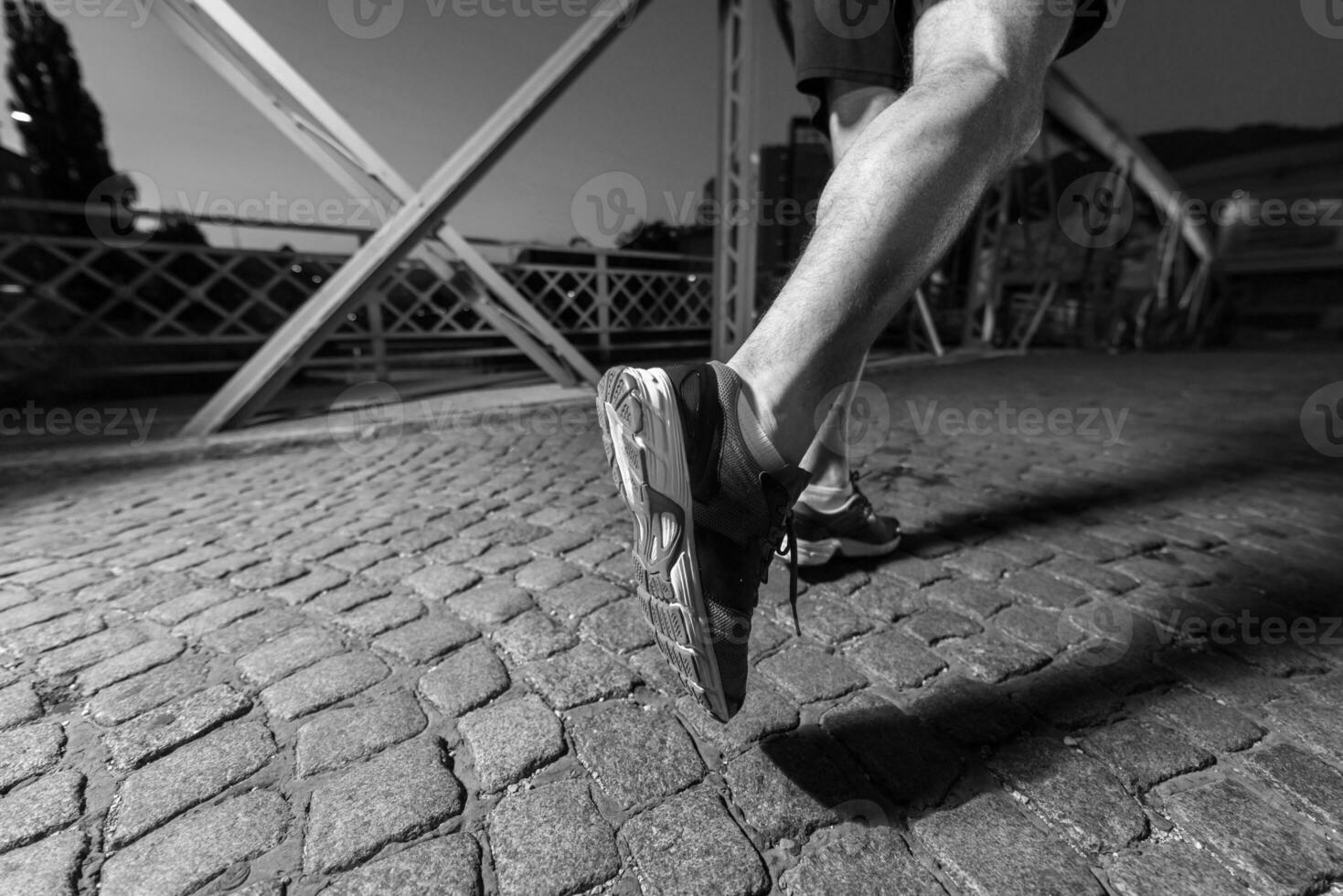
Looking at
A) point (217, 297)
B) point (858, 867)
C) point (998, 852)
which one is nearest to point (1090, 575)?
point (998, 852)

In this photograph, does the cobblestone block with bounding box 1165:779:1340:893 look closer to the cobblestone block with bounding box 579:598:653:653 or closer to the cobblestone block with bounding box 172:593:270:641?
the cobblestone block with bounding box 579:598:653:653

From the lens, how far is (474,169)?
363 cm

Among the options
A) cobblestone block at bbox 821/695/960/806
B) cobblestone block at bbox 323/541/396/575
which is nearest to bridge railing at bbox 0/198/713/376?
cobblestone block at bbox 323/541/396/575

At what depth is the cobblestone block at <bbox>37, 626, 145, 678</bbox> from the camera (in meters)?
1.14

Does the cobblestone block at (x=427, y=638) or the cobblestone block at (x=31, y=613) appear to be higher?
the cobblestone block at (x=31, y=613)

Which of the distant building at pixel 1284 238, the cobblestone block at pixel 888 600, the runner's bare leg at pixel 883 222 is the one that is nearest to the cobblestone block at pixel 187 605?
the runner's bare leg at pixel 883 222

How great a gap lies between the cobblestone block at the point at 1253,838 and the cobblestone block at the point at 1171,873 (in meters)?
0.03

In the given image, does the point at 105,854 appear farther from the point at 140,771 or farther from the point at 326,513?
the point at 326,513

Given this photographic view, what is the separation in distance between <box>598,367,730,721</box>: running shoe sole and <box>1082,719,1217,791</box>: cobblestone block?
1.89 ft

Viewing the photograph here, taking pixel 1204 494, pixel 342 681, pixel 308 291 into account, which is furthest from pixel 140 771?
pixel 308 291

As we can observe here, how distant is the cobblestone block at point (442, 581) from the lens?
4.74ft

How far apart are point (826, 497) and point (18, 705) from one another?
165 cm

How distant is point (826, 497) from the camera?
1.44 metres

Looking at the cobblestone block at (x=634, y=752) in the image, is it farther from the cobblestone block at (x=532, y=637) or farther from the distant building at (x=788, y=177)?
the distant building at (x=788, y=177)
